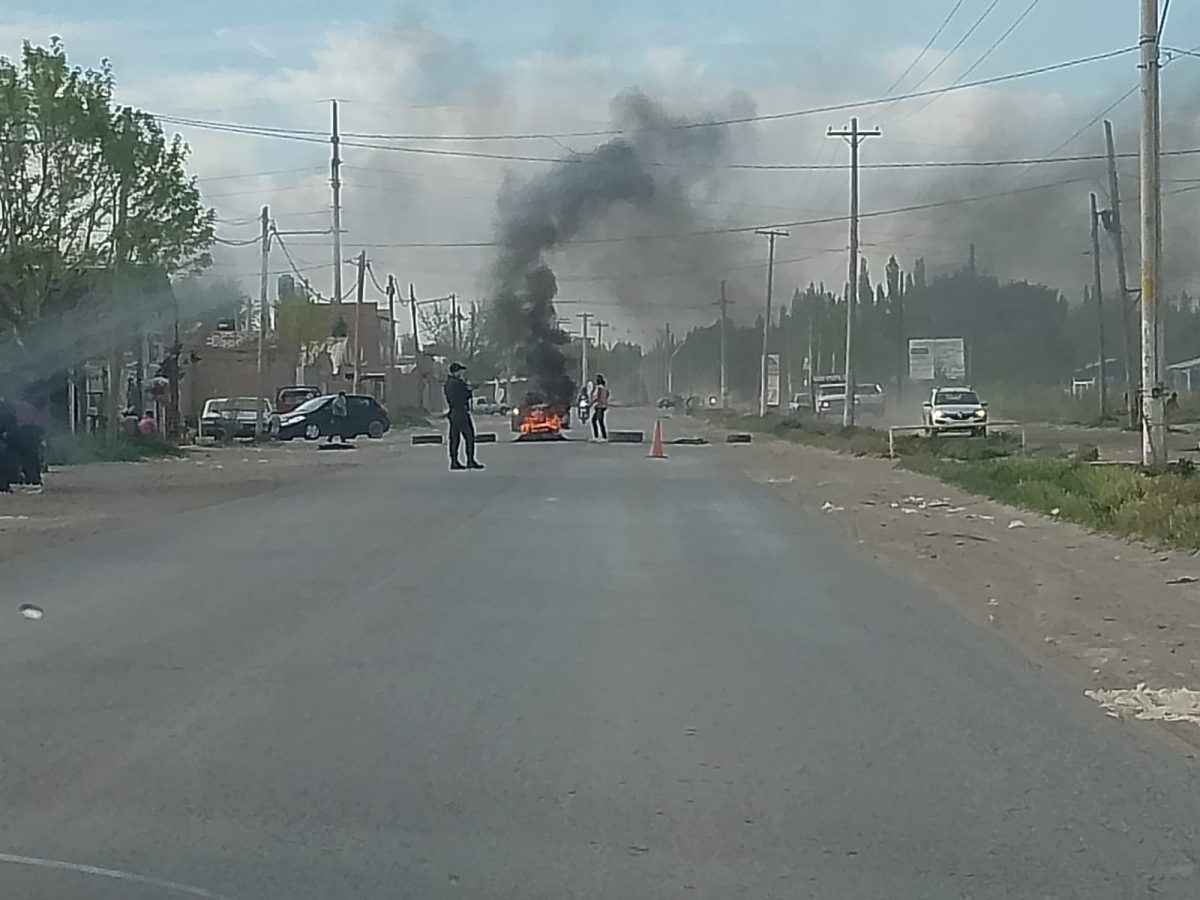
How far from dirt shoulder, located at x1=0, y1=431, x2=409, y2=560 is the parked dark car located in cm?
957

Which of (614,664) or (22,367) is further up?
(22,367)

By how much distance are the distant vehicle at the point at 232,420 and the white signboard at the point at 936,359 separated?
3582 centimetres

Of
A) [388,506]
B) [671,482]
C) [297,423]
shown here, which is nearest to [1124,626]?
[388,506]

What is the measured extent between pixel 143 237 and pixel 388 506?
65.4 ft

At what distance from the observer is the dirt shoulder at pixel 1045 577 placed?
465 inches

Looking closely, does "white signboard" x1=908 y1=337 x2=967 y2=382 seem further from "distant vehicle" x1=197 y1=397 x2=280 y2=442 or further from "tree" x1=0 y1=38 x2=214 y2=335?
"tree" x1=0 y1=38 x2=214 y2=335

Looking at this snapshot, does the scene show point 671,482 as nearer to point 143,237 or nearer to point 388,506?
point 388,506

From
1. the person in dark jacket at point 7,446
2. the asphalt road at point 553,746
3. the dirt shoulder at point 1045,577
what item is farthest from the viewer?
the person in dark jacket at point 7,446

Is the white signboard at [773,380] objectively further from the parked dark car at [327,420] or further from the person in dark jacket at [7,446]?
the person in dark jacket at [7,446]

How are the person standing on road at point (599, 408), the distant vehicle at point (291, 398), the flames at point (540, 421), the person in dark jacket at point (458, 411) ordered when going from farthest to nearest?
1. the distant vehicle at point (291, 398)
2. the flames at point (540, 421)
3. the person standing on road at point (599, 408)
4. the person in dark jacket at point (458, 411)

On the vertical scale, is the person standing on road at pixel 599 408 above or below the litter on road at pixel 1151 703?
above

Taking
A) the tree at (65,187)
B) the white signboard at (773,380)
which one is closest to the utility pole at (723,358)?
the white signboard at (773,380)

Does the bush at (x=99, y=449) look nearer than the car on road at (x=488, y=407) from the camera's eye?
Yes

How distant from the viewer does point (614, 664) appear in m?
11.1
